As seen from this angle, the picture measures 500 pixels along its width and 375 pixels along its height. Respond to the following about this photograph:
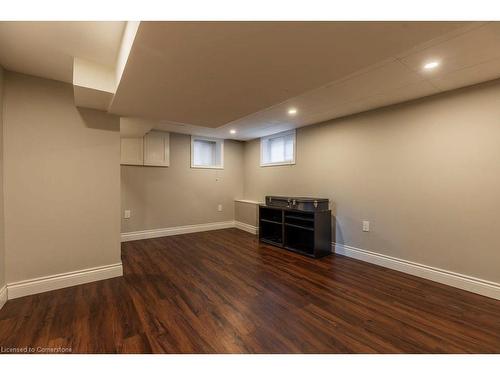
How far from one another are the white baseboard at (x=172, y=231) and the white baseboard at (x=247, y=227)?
0.14m

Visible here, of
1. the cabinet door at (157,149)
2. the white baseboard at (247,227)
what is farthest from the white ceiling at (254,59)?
the white baseboard at (247,227)

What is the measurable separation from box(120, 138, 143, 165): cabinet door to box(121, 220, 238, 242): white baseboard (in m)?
1.36

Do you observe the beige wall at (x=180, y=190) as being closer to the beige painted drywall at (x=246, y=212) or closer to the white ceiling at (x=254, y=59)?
the beige painted drywall at (x=246, y=212)

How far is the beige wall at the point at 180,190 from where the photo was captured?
425cm

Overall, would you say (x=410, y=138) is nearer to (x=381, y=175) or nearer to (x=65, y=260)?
(x=381, y=175)

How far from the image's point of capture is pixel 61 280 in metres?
2.32

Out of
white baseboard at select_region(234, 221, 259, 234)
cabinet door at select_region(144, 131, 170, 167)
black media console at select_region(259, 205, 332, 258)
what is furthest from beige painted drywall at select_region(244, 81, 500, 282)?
cabinet door at select_region(144, 131, 170, 167)

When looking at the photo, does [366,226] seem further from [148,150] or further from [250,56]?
[148,150]

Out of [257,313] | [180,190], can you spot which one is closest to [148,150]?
[180,190]

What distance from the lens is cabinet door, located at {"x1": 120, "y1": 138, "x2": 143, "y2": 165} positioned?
13.5ft

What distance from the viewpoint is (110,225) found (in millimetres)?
2607

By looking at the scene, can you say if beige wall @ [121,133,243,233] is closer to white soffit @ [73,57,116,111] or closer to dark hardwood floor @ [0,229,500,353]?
dark hardwood floor @ [0,229,500,353]
